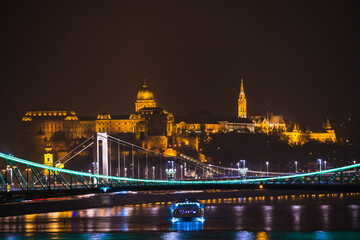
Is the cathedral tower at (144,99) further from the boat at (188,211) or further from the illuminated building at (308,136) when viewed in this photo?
the boat at (188,211)

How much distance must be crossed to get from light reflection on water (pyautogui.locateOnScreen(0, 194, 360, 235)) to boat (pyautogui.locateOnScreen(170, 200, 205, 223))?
60 cm

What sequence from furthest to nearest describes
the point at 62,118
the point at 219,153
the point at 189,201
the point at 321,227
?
the point at 62,118
the point at 219,153
the point at 189,201
the point at 321,227

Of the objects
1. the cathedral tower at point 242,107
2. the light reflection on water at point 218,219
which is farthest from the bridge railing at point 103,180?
the cathedral tower at point 242,107

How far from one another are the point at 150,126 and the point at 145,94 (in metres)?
21.6

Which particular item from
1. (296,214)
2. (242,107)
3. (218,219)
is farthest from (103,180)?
(242,107)

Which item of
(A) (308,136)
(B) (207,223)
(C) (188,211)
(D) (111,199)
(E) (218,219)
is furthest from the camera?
(A) (308,136)

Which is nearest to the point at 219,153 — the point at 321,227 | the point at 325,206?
the point at 325,206

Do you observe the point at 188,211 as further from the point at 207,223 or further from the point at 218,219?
the point at 207,223

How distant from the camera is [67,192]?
5112cm

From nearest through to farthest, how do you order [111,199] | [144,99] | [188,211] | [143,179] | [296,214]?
[188,211]
[296,214]
[143,179]
[111,199]
[144,99]

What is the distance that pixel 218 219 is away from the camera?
59969 mm

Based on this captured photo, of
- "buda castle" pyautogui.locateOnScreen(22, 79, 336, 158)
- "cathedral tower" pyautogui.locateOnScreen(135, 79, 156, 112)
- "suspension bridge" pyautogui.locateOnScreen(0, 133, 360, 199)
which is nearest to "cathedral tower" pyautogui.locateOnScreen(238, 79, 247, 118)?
"buda castle" pyautogui.locateOnScreen(22, 79, 336, 158)

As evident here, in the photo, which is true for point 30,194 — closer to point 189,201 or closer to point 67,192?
point 67,192

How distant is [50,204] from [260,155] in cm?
7208
